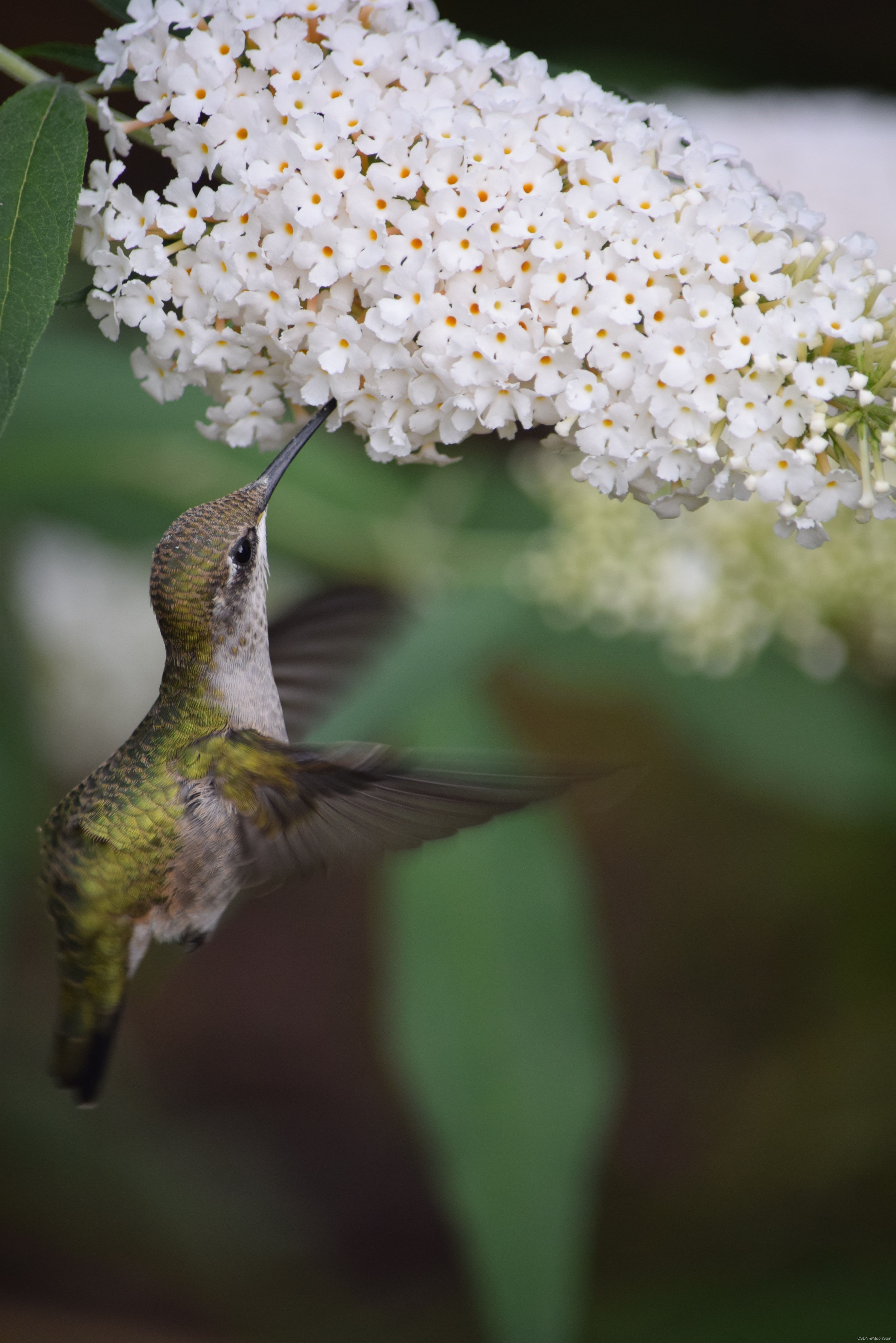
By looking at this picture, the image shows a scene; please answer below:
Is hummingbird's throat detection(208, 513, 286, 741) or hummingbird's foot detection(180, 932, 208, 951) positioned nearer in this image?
hummingbird's throat detection(208, 513, 286, 741)

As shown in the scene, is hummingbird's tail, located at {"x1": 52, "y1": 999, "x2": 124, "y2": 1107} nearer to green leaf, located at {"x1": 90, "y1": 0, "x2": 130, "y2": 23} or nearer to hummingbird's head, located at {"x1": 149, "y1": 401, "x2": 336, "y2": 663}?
hummingbird's head, located at {"x1": 149, "y1": 401, "x2": 336, "y2": 663}

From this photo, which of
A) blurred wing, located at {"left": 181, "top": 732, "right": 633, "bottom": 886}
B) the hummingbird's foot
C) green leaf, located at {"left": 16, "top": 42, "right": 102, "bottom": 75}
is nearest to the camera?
blurred wing, located at {"left": 181, "top": 732, "right": 633, "bottom": 886}

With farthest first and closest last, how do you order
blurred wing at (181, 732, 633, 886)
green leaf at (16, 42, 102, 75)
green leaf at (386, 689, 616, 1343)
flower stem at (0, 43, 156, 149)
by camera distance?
1. green leaf at (386, 689, 616, 1343)
2. green leaf at (16, 42, 102, 75)
3. flower stem at (0, 43, 156, 149)
4. blurred wing at (181, 732, 633, 886)

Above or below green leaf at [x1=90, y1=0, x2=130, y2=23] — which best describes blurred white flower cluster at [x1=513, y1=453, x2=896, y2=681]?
below

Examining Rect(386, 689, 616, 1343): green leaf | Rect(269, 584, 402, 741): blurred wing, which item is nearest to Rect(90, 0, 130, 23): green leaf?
Rect(269, 584, 402, 741): blurred wing

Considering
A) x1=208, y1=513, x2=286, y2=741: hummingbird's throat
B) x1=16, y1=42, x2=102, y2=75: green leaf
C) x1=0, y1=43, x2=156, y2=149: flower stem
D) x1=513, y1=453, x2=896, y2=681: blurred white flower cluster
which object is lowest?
x1=513, y1=453, x2=896, y2=681: blurred white flower cluster

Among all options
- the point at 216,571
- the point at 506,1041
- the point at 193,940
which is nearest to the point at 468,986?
the point at 506,1041
